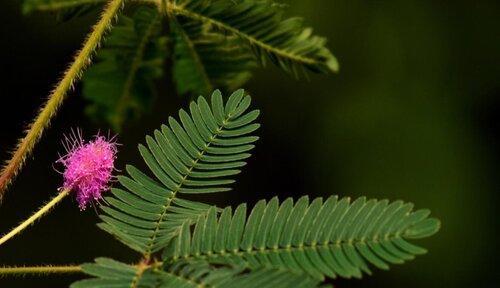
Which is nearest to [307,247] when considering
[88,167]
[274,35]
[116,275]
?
[116,275]

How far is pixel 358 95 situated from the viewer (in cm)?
330

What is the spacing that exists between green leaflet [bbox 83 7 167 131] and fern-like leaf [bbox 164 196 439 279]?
464 mm

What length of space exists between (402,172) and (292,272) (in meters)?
2.55

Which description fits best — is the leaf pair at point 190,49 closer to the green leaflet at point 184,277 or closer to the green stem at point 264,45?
the green stem at point 264,45

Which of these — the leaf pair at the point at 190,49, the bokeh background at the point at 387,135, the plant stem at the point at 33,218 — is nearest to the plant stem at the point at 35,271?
the plant stem at the point at 33,218

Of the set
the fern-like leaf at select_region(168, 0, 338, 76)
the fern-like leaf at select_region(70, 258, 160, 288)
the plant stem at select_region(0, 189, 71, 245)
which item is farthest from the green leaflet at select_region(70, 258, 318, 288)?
the fern-like leaf at select_region(168, 0, 338, 76)

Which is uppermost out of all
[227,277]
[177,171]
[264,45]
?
[264,45]

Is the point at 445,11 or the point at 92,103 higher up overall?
the point at 445,11

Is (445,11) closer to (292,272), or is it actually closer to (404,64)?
(404,64)

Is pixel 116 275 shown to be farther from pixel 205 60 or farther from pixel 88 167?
pixel 205 60

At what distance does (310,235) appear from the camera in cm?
90

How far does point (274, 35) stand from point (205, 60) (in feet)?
0.50

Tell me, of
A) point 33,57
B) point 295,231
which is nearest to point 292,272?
point 295,231

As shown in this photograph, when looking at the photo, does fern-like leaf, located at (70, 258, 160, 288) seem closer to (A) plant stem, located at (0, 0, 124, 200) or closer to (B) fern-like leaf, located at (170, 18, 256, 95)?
(A) plant stem, located at (0, 0, 124, 200)
